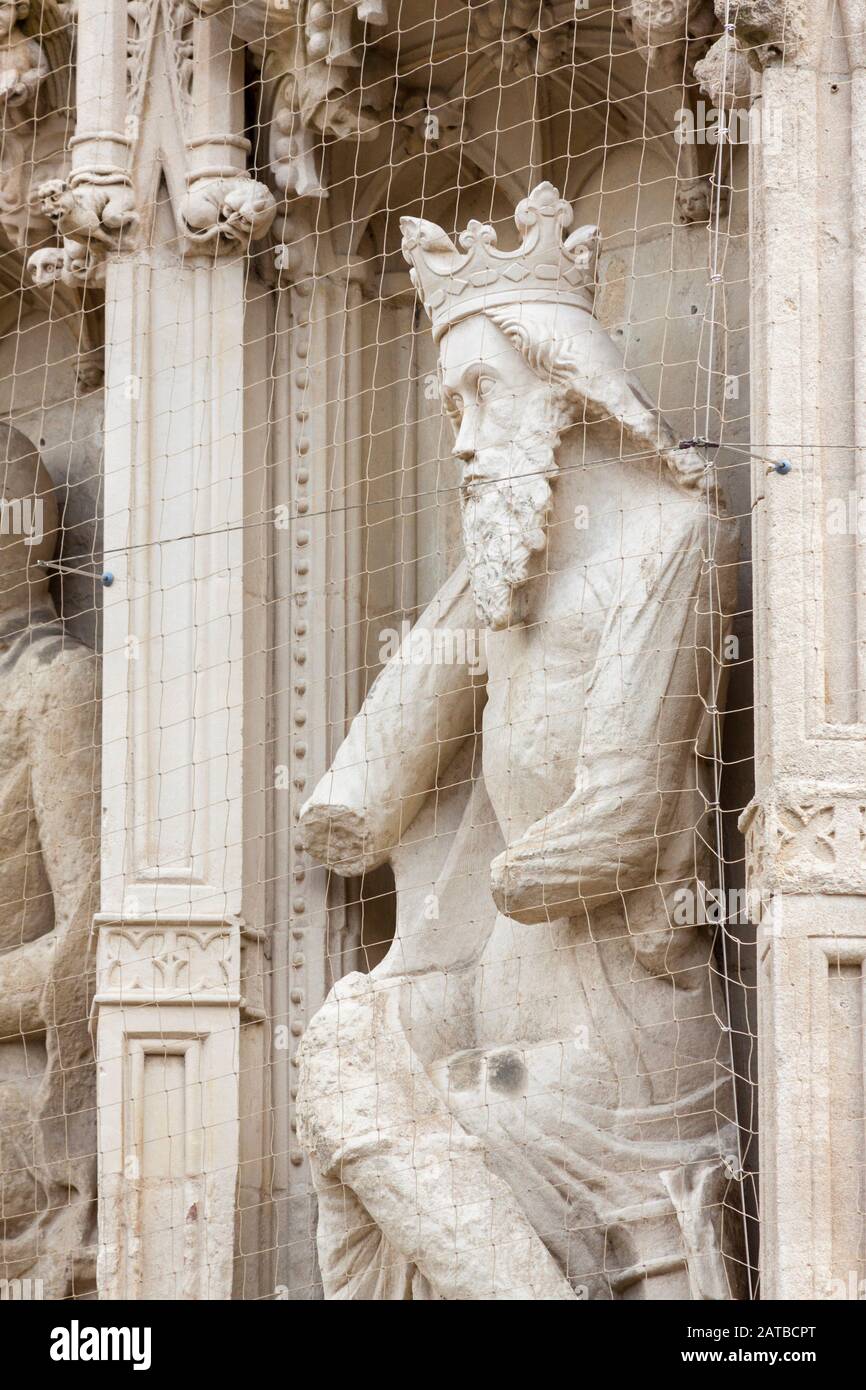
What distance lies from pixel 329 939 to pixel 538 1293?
3.35ft

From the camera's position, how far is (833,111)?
221 inches

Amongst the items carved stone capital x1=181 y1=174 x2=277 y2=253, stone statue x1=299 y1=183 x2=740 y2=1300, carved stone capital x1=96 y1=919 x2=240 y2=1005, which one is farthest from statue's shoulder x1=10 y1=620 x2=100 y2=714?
carved stone capital x1=181 y1=174 x2=277 y2=253

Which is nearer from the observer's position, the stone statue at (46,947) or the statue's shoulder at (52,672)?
the stone statue at (46,947)

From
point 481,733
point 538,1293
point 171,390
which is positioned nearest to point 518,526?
point 481,733

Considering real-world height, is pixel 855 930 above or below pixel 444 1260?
above

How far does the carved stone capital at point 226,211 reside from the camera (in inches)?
258

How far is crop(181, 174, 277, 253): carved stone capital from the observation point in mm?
6551

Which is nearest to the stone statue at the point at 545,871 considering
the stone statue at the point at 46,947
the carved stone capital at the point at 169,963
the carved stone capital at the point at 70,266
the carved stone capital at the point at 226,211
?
the carved stone capital at the point at 169,963

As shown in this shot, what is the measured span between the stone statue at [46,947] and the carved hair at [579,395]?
120cm

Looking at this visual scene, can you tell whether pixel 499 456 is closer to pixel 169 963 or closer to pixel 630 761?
pixel 630 761

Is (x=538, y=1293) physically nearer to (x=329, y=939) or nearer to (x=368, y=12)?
(x=329, y=939)

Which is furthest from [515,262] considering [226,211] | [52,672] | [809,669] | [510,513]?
[52,672]

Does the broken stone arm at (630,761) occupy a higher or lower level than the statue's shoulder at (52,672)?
lower

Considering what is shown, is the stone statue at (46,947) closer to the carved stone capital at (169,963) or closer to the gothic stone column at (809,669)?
the carved stone capital at (169,963)
